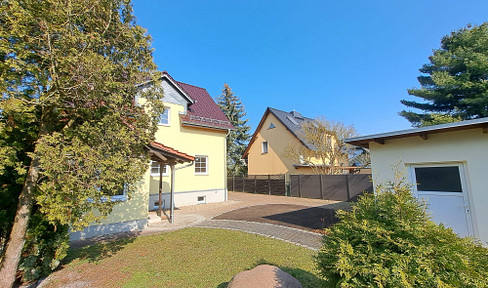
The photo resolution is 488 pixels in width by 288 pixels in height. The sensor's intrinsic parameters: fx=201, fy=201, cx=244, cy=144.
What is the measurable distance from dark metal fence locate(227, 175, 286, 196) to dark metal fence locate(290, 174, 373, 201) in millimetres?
1159

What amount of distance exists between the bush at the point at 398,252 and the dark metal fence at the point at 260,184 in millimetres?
16007

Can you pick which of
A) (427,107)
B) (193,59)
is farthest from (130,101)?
(427,107)

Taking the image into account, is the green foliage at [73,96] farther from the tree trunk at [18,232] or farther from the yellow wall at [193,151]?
the yellow wall at [193,151]

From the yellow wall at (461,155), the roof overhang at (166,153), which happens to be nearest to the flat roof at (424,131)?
the yellow wall at (461,155)

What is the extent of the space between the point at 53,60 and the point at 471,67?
1874 centimetres

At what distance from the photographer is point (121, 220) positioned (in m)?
7.42

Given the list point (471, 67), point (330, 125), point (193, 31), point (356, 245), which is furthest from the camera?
point (330, 125)

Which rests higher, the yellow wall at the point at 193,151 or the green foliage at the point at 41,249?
the yellow wall at the point at 193,151

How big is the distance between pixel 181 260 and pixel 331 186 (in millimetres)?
13169

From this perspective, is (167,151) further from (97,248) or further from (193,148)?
(193,148)

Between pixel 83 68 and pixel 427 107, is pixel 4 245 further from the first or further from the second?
pixel 427 107

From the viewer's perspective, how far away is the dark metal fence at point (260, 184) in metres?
18.4

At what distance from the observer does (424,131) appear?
499 cm

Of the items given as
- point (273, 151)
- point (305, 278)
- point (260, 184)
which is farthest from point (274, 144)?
point (305, 278)
